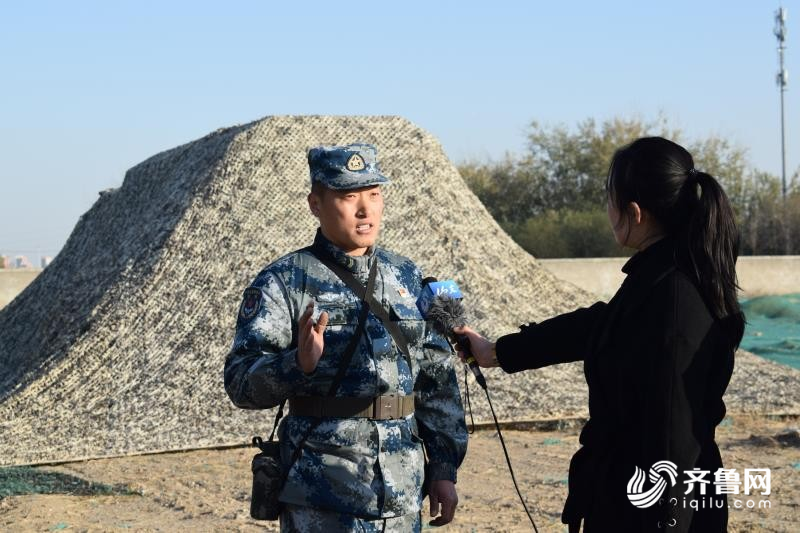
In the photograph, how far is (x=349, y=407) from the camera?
3.40 m

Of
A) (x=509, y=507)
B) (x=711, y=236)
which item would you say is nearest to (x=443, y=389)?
(x=711, y=236)

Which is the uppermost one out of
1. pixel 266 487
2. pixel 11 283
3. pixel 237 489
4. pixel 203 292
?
pixel 11 283

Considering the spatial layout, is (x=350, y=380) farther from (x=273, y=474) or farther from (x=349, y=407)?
(x=273, y=474)

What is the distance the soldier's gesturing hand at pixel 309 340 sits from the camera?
9.92 feet

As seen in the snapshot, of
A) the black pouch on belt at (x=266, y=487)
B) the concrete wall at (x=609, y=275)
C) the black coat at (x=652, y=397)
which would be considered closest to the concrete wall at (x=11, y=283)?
the concrete wall at (x=609, y=275)

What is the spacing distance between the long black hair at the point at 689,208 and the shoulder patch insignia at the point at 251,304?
3.65ft

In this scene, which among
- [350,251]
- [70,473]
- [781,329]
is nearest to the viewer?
[350,251]

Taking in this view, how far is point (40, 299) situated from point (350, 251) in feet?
35.0

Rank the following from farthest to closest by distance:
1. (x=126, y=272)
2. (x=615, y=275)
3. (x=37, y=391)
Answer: (x=615, y=275) → (x=126, y=272) → (x=37, y=391)

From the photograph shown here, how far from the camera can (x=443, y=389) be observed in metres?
3.64

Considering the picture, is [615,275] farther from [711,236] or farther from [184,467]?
[711,236]

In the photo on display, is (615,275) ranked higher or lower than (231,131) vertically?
lower

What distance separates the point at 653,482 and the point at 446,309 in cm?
97

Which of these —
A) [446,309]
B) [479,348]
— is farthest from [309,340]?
[479,348]
